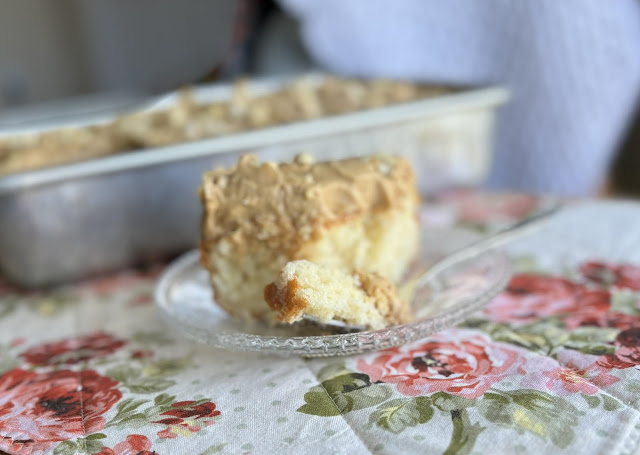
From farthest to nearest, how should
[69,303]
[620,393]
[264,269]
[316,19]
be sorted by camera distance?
[316,19] < [69,303] < [264,269] < [620,393]

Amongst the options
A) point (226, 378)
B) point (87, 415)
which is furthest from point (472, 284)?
point (87, 415)

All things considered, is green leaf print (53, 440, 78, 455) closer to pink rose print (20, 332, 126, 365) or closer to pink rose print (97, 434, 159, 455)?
pink rose print (97, 434, 159, 455)

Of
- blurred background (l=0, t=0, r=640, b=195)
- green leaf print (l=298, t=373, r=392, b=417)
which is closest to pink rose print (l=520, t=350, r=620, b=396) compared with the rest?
green leaf print (l=298, t=373, r=392, b=417)

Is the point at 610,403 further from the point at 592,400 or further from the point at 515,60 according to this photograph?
the point at 515,60

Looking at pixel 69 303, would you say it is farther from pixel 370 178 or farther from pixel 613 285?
pixel 613 285

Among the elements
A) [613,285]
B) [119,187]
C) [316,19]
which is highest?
[316,19]

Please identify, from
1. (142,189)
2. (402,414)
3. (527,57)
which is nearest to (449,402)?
(402,414)

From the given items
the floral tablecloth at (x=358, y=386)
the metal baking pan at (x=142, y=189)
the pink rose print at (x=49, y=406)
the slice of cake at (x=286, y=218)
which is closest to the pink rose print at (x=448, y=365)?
the floral tablecloth at (x=358, y=386)
